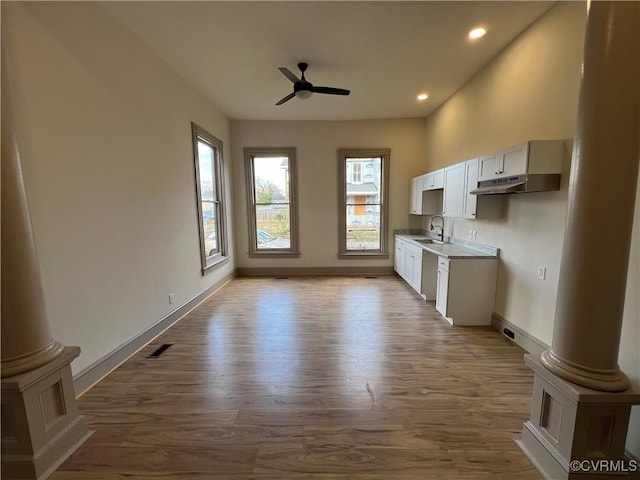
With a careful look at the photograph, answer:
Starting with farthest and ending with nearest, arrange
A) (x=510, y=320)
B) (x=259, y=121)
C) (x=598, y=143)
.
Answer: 1. (x=259, y=121)
2. (x=510, y=320)
3. (x=598, y=143)

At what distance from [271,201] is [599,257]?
5.33m

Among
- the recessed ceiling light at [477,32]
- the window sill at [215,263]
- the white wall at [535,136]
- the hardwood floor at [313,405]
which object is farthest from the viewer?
the window sill at [215,263]

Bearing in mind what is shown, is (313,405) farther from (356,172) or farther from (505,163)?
(356,172)

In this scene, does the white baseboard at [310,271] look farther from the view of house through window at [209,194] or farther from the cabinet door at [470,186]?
the cabinet door at [470,186]

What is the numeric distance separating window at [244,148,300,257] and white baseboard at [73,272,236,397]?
2363 mm

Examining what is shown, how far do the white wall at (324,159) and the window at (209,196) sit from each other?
27.2 inches

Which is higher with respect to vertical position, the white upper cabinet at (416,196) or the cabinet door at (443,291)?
the white upper cabinet at (416,196)

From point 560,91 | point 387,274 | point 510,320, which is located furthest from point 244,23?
point 387,274

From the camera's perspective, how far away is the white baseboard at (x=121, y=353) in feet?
7.28

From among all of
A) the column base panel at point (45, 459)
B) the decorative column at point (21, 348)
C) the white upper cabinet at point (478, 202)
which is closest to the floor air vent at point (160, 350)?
the column base panel at point (45, 459)

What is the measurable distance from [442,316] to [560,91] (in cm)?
270

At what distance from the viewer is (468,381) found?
2.34 m

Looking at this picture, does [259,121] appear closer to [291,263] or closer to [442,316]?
[291,263]

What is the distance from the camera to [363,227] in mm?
6090
